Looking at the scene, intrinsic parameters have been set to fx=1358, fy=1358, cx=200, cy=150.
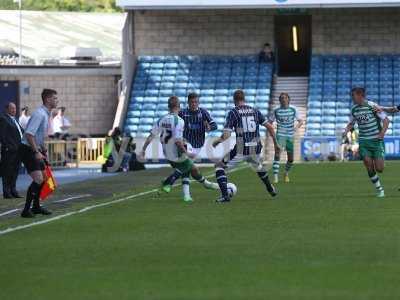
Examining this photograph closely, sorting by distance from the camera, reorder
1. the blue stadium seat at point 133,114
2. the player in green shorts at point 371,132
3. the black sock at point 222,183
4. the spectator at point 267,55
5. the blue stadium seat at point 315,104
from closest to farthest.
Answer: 1. the black sock at point 222,183
2. the player in green shorts at point 371,132
3. the blue stadium seat at point 315,104
4. the blue stadium seat at point 133,114
5. the spectator at point 267,55

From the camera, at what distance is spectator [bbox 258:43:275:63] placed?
188 feet

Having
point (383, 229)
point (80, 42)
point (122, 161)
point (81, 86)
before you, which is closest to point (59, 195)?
point (383, 229)

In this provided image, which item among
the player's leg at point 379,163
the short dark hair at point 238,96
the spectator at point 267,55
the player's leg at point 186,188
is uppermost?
the spectator at point 267,55

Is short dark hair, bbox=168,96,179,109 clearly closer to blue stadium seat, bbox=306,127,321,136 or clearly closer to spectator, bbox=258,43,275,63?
blue stadium seat, bbox=306,127,321,136

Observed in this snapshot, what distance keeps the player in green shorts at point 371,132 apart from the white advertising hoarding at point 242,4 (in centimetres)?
2928

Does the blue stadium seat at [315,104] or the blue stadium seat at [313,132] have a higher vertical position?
the blue stadium seat at [315,104]

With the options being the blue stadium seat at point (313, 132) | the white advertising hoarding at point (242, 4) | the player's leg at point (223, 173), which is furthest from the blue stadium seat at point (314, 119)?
the player's leg at point (223, 173)

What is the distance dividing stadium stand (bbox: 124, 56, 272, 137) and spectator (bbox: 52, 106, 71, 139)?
403 cm

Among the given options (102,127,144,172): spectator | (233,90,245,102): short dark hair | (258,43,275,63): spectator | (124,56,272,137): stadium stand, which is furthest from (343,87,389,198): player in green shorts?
(258,43,275,63): spectator

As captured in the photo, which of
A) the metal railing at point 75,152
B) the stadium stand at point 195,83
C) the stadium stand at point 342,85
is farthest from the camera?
the stadium stand at point 195,83

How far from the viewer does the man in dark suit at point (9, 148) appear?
1126 inches

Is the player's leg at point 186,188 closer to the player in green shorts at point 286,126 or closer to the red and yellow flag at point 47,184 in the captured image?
the red and yellow flag at point 47,184

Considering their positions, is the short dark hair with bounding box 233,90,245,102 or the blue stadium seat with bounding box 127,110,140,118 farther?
→ the blue stadium seat with bounding box 127,110,140,118

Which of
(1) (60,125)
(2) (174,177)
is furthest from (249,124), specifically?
(1) (60,125)
